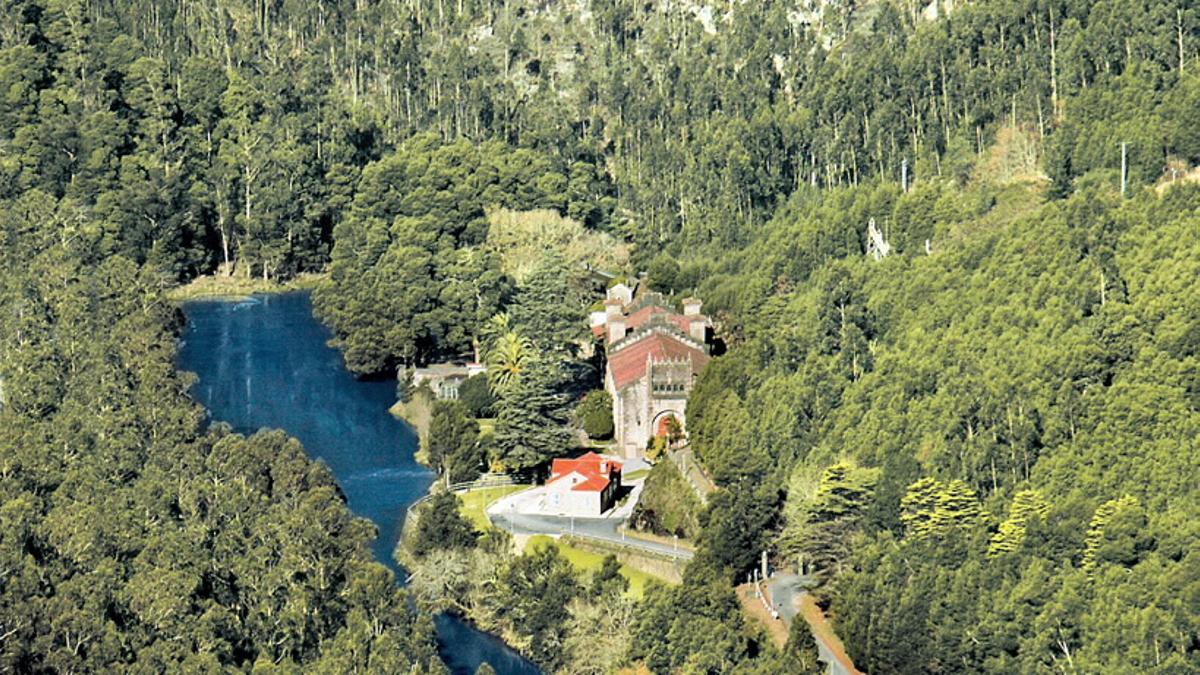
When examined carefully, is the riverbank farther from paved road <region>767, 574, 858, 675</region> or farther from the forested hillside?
paved road <region>767, 574, 858, 675</region>

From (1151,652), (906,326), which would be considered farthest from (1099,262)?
(1151,652)

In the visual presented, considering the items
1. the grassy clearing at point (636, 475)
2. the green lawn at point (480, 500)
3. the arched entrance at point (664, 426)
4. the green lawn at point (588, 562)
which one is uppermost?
the arched entrance at point (664, 426)

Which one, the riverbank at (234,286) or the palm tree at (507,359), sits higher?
Answer: the riverbank at (234,286)

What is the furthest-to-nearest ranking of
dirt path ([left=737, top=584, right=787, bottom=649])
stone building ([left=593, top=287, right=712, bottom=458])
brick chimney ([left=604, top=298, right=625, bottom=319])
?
brick chimney ([left=604, top=298, right=625, bottom=319])
stone building ([left=593, top=287, right=712, bottom=458])
dirt path ([left=737, top=584, right=787, bottom=649])

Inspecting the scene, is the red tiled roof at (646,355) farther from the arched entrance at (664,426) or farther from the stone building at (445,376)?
the stone building at (445,376)

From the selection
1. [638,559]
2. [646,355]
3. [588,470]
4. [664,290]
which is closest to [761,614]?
[638,559]

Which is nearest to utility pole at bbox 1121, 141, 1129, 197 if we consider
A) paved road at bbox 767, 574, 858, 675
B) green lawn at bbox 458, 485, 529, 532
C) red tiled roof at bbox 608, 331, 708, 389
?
red tiled roof at bbox 608, 331, 708, 389

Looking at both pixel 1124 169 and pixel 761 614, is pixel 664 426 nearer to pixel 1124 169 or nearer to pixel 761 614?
pixel 761 614

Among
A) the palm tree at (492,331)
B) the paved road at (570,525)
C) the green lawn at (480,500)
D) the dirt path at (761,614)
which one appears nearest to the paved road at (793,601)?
the dirt path at (761,614)
